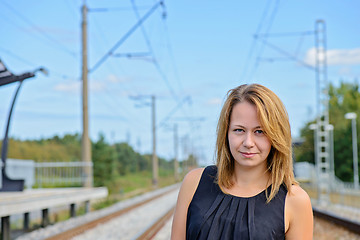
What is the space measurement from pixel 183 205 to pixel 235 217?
0.68 ft

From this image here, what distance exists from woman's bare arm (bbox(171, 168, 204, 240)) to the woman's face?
0.61 ft

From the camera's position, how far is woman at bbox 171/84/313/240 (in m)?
1.80

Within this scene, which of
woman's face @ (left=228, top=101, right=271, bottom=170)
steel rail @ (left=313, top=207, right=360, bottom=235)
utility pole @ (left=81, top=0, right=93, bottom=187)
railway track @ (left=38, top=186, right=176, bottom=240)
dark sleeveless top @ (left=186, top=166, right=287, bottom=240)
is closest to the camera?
dark sleeveless top @ (left=186, top=166, right=287, bottom=240)

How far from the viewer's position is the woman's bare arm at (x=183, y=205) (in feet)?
6.26

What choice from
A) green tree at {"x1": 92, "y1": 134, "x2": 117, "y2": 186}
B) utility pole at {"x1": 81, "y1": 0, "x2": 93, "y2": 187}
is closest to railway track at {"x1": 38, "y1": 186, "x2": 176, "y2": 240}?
utility pole at {"x1": 81, "y1": 0, "x2": 93, "y2": 187}

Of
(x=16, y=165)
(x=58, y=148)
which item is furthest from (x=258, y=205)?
(x=58, y=148)

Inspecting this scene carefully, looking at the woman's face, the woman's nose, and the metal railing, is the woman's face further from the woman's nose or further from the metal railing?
the metal railing

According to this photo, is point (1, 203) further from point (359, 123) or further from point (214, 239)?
point (359, 123)

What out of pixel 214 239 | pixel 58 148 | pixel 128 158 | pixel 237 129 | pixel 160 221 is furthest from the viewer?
pixel 128 158

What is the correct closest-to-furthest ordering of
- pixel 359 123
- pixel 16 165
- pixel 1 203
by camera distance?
1. pixel 1 203
2. pixel 16 165
3. pixel 359 123

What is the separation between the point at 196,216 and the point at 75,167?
649 inches

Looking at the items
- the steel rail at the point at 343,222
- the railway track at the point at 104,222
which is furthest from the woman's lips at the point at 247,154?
the steel rail at the point at 343,222

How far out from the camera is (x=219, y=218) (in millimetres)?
1827

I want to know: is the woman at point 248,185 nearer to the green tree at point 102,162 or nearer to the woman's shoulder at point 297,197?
the woman's shoulder at point 297,197
